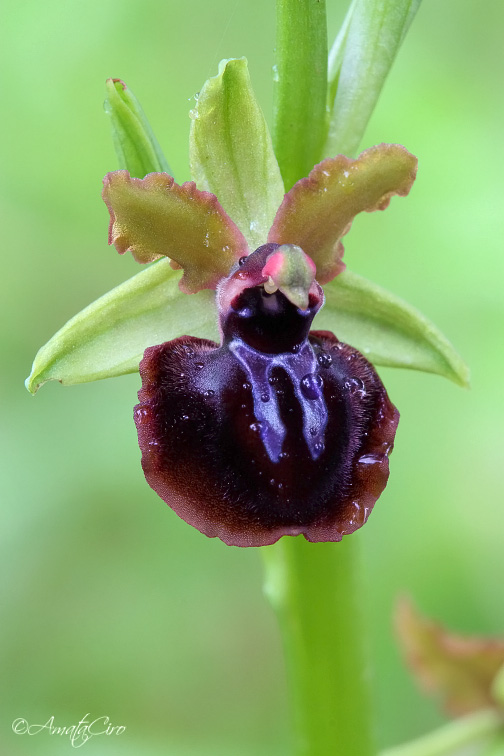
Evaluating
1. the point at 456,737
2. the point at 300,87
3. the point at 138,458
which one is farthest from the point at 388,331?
the point at 138,458

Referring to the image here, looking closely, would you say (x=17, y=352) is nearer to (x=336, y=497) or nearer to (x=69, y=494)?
(x=69, y=494)

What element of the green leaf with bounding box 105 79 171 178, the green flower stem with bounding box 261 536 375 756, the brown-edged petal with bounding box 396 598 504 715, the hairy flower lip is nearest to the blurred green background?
the brown-edged petal with bounding box 396 598 504 715

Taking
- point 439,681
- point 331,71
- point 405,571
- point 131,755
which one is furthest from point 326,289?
point 405,571

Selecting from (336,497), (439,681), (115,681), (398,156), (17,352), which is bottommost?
(115,681)

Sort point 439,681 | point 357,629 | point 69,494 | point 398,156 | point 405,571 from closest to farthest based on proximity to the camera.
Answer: point 398,156
point 357,629
point 439,681
point 69,494
point 405,571

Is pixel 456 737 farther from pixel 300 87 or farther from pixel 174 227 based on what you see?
pixel 300 87

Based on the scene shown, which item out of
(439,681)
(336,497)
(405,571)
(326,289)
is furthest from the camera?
(405,571)
